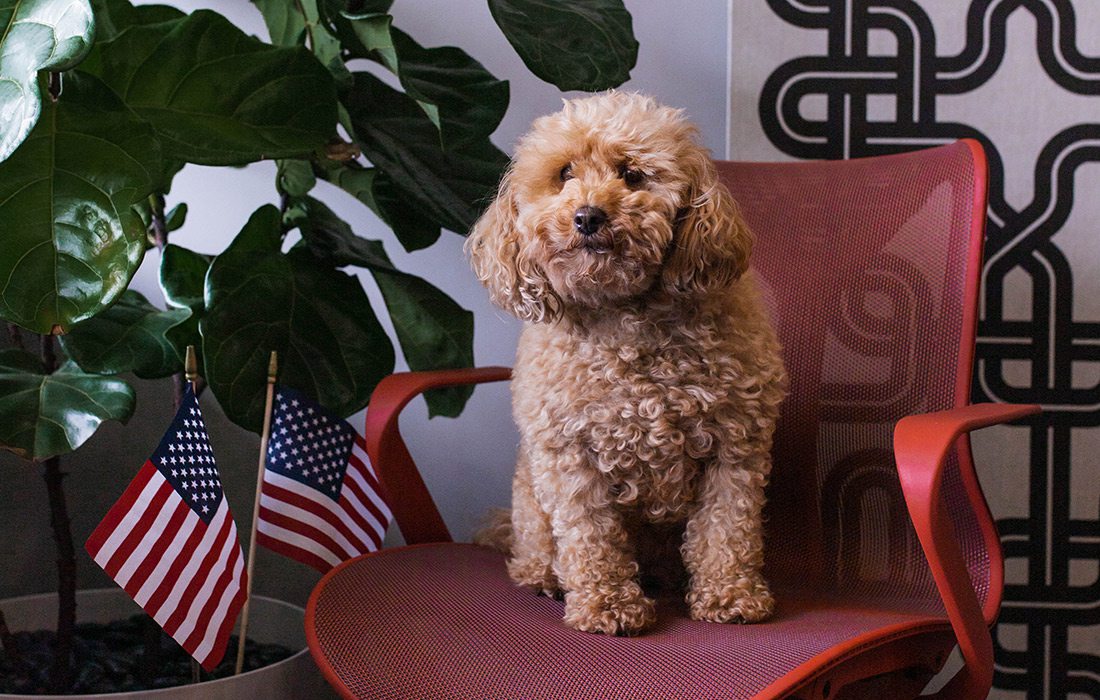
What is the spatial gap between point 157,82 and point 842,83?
136 centimetres

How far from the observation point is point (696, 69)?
2.19m

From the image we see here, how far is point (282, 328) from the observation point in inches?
64.9

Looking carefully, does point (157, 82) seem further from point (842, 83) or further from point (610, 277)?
point (842, 83)

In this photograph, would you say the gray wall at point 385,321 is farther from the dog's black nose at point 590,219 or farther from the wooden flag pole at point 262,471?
the dog's black nose at point 590,219

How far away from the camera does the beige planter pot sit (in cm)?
150

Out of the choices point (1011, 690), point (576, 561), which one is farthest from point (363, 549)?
point (1011, 690)

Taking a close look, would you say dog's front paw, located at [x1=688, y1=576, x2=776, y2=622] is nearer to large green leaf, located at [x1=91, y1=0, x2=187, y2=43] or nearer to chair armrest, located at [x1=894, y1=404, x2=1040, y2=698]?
chair armrest, located at [x1=894, y1=404, x2=1040, y2=698]

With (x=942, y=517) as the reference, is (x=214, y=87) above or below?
above

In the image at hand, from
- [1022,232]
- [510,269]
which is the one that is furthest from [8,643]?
[1022,232]

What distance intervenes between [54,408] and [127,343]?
0.74ft

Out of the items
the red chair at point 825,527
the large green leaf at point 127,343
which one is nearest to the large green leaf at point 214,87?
the large green leaf at point 127,343

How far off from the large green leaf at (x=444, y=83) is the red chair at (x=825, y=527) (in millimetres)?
432

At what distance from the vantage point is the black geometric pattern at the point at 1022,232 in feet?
6.55

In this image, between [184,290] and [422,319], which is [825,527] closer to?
[422,319]
